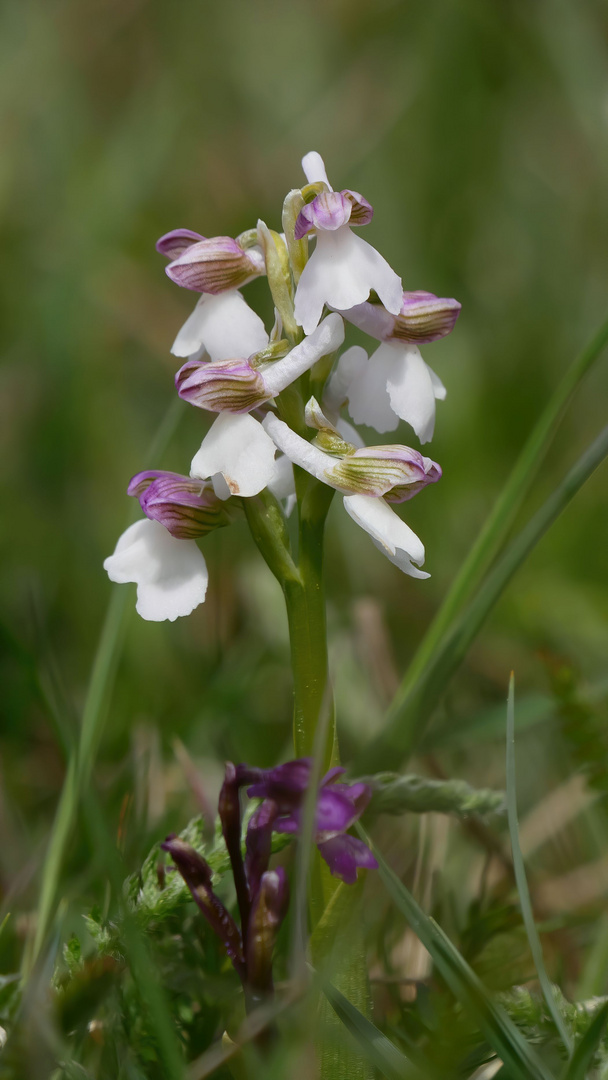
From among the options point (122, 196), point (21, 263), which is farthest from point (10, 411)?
point (122, 196)

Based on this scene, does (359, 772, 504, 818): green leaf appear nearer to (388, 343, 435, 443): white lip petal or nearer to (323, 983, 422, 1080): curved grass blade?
(323, 983, 422, 1080): curved grass blade

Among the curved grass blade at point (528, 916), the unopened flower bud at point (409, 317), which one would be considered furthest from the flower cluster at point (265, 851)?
the unopened flower bud at point (409, 317)

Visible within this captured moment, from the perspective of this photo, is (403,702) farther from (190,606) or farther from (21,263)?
(21,263)

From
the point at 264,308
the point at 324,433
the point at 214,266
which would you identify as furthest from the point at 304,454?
the point at 264,308

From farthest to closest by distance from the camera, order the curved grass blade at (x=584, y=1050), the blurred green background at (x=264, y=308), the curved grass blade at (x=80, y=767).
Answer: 1. the blurred green background at (x=264, y=308)
2. the curved grass blade at (x=80, y=767)
3. the curved grass blade at (x=584, y=1050)

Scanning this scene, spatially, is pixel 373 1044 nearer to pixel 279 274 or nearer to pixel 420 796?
pixel 420 796

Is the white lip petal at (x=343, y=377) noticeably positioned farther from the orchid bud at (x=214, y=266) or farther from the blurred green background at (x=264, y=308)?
the blurred green background at (x=264, y=308)
